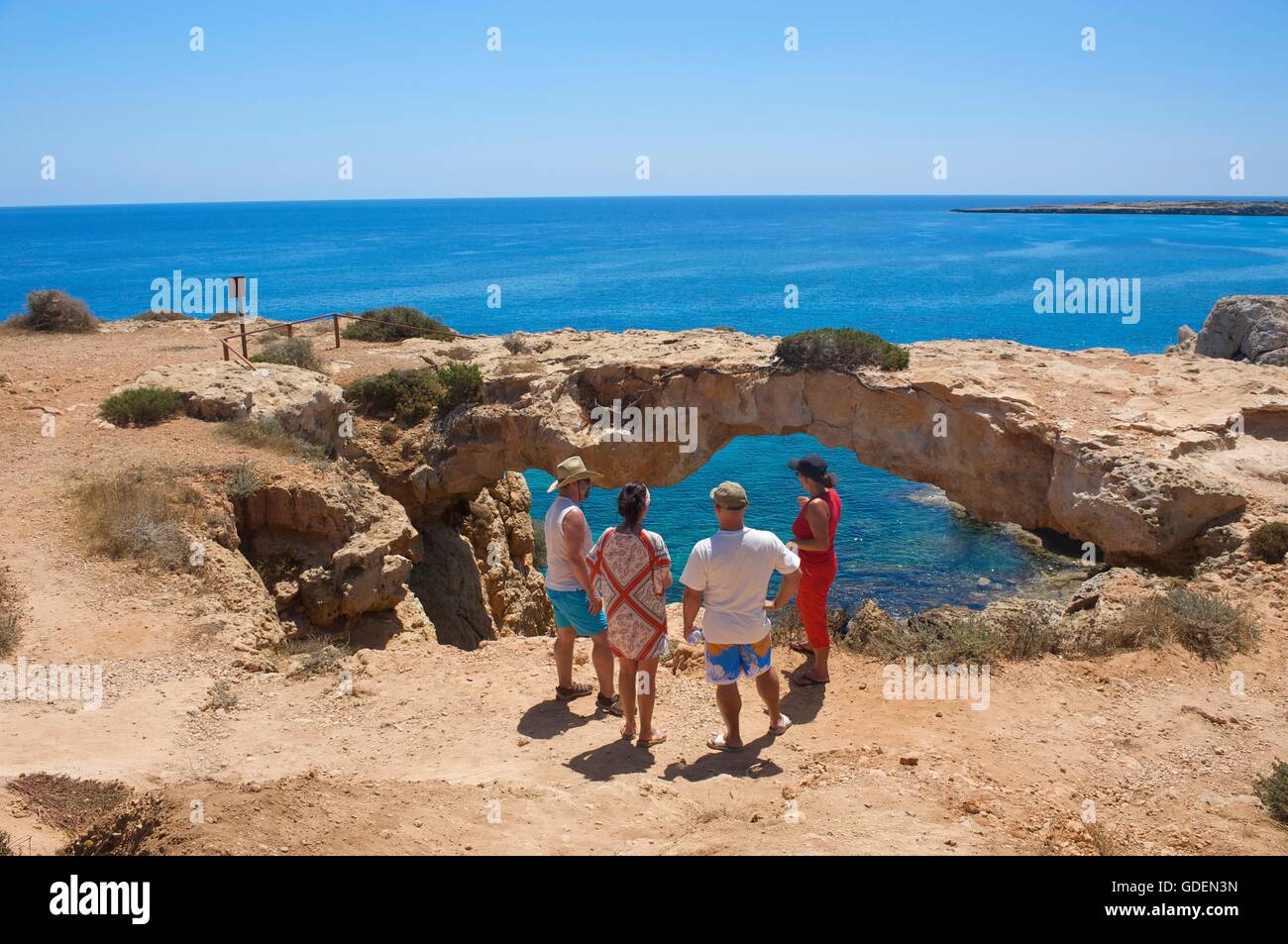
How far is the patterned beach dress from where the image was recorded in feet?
20.9

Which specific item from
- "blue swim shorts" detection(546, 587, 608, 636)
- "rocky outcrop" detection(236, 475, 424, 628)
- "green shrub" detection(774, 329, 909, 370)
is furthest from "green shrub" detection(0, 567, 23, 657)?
"green shrub" detection(774, 329, 909, 370)

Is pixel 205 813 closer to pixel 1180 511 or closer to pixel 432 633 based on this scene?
pixel 432 633

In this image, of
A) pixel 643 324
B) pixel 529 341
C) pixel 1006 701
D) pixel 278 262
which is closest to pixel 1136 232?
pixel 643 324

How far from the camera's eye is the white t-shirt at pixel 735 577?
6051 millimetres

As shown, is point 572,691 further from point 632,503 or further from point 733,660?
point 632,503

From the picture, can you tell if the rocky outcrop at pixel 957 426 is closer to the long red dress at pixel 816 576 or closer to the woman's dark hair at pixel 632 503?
the long red dress at pixel 816 576

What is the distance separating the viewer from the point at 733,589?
6164mm

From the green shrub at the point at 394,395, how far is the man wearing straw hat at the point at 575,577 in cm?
1009

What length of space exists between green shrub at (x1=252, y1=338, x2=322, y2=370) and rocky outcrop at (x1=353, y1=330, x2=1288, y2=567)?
2.31 m

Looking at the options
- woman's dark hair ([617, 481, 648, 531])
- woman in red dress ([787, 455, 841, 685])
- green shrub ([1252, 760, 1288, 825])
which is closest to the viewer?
green shrub ([1252, 760, 1288, 825])

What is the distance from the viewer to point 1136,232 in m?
129

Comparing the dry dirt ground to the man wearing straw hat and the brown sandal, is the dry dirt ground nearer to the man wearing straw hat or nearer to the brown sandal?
the brown sandal

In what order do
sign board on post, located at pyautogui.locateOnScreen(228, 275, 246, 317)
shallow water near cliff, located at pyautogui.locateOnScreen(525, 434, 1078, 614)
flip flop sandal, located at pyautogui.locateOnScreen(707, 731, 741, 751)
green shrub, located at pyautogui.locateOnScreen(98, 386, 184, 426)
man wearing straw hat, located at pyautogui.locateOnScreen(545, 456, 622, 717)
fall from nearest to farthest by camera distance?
flip flop sandal, located at pyautogui.locateOnScreen(707, 731, 741, 751) → man wearing straw hat, located at pyautogui.locateOnScreen(545, 456, 622, 717) → green shrub, located at pyautogui.locateOnScreen(98, 386, 184, 426) → sign board on post, located at pyautogui.locateOnScreen(228, 275, 246, 317) → shallow water near cliff, located at pyautogui.locateOnScreen(525, 434, 1078, 614)

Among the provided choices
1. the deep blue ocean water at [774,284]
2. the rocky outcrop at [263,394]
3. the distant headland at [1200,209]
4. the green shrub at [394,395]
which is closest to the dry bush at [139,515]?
the rocky outcrop at [263,394]
